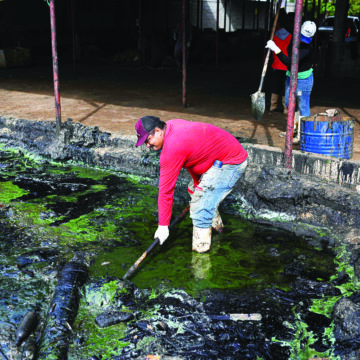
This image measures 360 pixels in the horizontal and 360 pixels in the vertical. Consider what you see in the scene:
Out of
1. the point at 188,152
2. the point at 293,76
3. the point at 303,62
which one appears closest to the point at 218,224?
the point at 188,152

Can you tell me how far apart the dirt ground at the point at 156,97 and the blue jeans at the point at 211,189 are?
2.45 m

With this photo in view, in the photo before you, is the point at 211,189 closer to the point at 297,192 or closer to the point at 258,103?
the point at 297,192

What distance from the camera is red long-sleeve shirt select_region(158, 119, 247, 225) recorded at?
3.99 meters

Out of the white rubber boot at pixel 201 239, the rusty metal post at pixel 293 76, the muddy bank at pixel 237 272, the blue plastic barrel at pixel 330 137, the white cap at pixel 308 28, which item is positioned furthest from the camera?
the white cap at pixel 308 28

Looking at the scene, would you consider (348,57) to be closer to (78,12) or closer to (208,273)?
(208,273)

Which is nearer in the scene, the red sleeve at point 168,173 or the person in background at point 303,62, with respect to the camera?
the red sleeve at point 168,173

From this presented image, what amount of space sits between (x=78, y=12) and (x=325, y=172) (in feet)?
57.1

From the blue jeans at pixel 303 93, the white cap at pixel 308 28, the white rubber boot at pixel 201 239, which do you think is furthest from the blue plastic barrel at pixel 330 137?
the white rubber boot at pixel 201 239

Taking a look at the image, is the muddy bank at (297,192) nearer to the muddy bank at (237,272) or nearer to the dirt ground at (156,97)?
the muddy bank at (237,272)

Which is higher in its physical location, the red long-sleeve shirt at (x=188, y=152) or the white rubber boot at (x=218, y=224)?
the red long-sleeve shirt at (x=188, y=152)

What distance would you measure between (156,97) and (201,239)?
21.3 ft

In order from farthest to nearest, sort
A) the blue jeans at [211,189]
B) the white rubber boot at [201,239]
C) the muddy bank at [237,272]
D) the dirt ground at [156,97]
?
the dirt ground at [156,97] < the white rubber boot at [201,239] < the blue jeans at [211,189] < the muddy bank at [237,272]

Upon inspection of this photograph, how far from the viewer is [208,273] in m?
4.66

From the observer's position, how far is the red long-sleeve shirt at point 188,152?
3.99m
